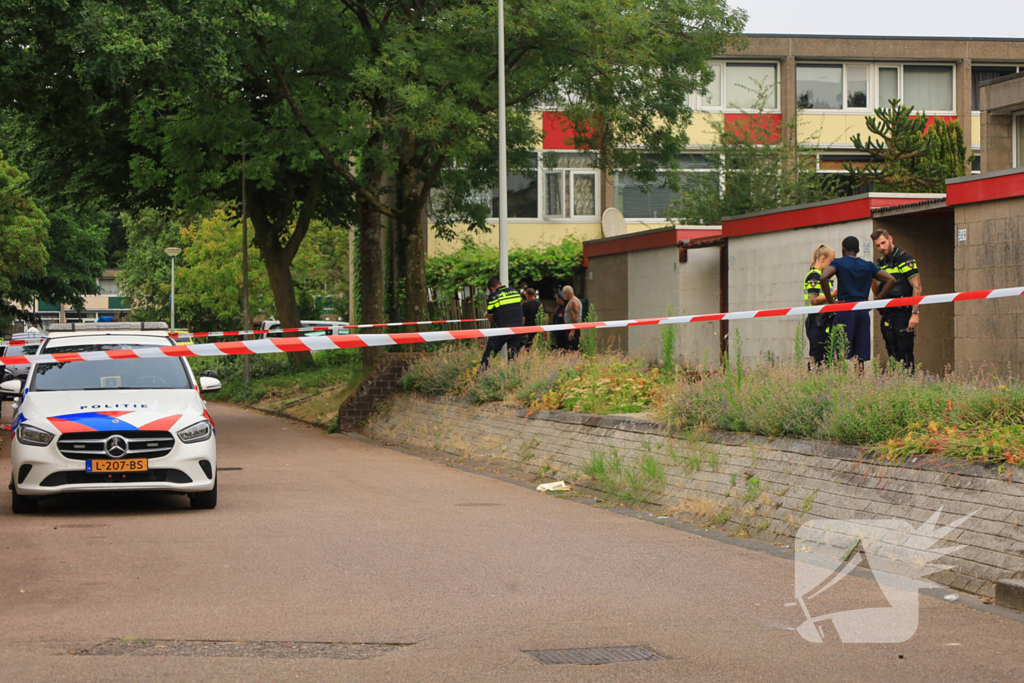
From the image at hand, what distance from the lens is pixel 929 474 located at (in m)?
8.05

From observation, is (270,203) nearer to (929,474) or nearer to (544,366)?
(544,366)

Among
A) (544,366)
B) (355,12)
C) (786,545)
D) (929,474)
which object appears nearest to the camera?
(929,474)

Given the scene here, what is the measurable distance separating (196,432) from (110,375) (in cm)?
125

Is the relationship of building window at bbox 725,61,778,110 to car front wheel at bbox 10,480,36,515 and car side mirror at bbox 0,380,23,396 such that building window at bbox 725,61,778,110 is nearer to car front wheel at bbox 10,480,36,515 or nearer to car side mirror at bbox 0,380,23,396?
car side mirror at bbox 0,380,23,396

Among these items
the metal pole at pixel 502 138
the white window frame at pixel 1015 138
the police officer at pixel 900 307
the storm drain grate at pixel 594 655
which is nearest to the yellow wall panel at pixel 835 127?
the white window frame at pixel 1015 138

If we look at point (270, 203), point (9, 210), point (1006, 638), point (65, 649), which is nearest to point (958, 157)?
point (270, 203)

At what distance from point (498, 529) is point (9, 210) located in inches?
1722

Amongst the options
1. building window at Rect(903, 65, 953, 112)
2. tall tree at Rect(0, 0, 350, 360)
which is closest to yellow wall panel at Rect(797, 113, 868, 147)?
building window at Rect(903, 65, 953, 112)

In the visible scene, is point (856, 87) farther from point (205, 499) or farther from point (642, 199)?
point (205, 499)

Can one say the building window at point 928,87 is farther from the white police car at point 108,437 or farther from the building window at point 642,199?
the white police car at point 108,437

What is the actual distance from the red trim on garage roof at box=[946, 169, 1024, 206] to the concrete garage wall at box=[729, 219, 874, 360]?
2.61 m

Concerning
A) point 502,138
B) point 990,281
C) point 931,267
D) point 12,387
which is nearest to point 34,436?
point 12,387

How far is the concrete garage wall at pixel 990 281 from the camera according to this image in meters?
14.9

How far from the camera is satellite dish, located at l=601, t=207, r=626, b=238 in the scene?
3510 cm
